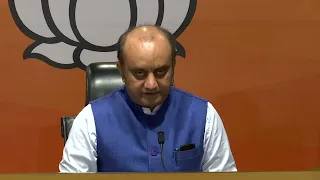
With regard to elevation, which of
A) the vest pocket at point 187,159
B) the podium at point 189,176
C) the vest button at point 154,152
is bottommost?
the vest pocket at point 187,159

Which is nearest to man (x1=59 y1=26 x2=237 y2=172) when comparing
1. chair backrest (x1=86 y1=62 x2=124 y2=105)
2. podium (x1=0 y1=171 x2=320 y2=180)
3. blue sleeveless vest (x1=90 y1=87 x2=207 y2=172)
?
blue sleeveless vest (x1=90 y1=87 x2=207 y2=172)

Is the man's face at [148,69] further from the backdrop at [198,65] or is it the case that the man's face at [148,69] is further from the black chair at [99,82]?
the backdrop at [198,65]

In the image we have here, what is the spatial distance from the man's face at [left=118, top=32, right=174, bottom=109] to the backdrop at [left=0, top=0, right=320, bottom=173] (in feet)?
3.10

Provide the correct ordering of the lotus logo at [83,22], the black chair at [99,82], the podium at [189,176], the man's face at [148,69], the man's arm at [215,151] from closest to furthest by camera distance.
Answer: the podium at [189,176] < the man's face at [148,69] < the man's arm at [215,151] < the black chair at [99,82] < the lotus logo at [83,22]

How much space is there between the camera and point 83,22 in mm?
2307

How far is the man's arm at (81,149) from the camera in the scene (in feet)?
4.58

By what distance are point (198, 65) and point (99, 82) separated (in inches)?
→ 31.0

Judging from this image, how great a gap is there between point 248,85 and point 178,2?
566 millimetres

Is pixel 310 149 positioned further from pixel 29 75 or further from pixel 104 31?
pixel 29 75

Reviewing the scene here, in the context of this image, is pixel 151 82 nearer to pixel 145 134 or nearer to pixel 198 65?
pixel 145 134

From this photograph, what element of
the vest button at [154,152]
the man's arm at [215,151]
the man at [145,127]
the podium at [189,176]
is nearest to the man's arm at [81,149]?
the man at [145,127]

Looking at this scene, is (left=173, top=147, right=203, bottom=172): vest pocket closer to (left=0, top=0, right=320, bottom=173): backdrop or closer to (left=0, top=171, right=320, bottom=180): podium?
(left=0, top=171, right=320, bottom=180): podium

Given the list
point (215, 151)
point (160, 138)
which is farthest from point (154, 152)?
point (215, 151)

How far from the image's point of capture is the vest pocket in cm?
143
